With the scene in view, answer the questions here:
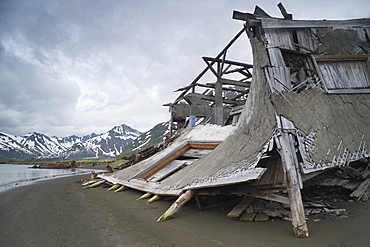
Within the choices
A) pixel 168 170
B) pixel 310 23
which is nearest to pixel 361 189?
pixel 310 23

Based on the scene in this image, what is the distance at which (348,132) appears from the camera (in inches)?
218

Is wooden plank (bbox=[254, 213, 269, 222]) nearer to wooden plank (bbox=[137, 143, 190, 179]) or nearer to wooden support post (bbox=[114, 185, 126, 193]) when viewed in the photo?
wooden plank (bbox=[137, 143, 190, 179])

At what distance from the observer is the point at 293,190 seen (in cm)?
430

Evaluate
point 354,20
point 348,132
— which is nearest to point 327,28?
point 354,20

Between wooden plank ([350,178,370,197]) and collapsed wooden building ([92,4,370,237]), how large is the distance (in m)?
0.03

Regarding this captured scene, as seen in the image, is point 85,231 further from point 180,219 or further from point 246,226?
point 246,226

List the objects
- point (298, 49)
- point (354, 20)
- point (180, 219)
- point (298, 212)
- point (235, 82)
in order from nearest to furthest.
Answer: point (298, 212)
point (180, 219)
point (298, 49)
point (354, 20)
point (235, 82)

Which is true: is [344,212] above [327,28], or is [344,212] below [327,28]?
below

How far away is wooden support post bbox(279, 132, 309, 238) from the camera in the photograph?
418cm

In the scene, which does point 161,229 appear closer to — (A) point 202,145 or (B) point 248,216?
(B) point 248,216

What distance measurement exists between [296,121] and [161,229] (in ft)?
13.4

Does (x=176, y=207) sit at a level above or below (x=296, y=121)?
below

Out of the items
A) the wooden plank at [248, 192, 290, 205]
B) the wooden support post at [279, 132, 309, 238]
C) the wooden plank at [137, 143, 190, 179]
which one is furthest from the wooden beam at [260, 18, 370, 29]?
the wooden plank at [137, 143, 190, 179]

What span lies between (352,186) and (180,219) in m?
5.56
